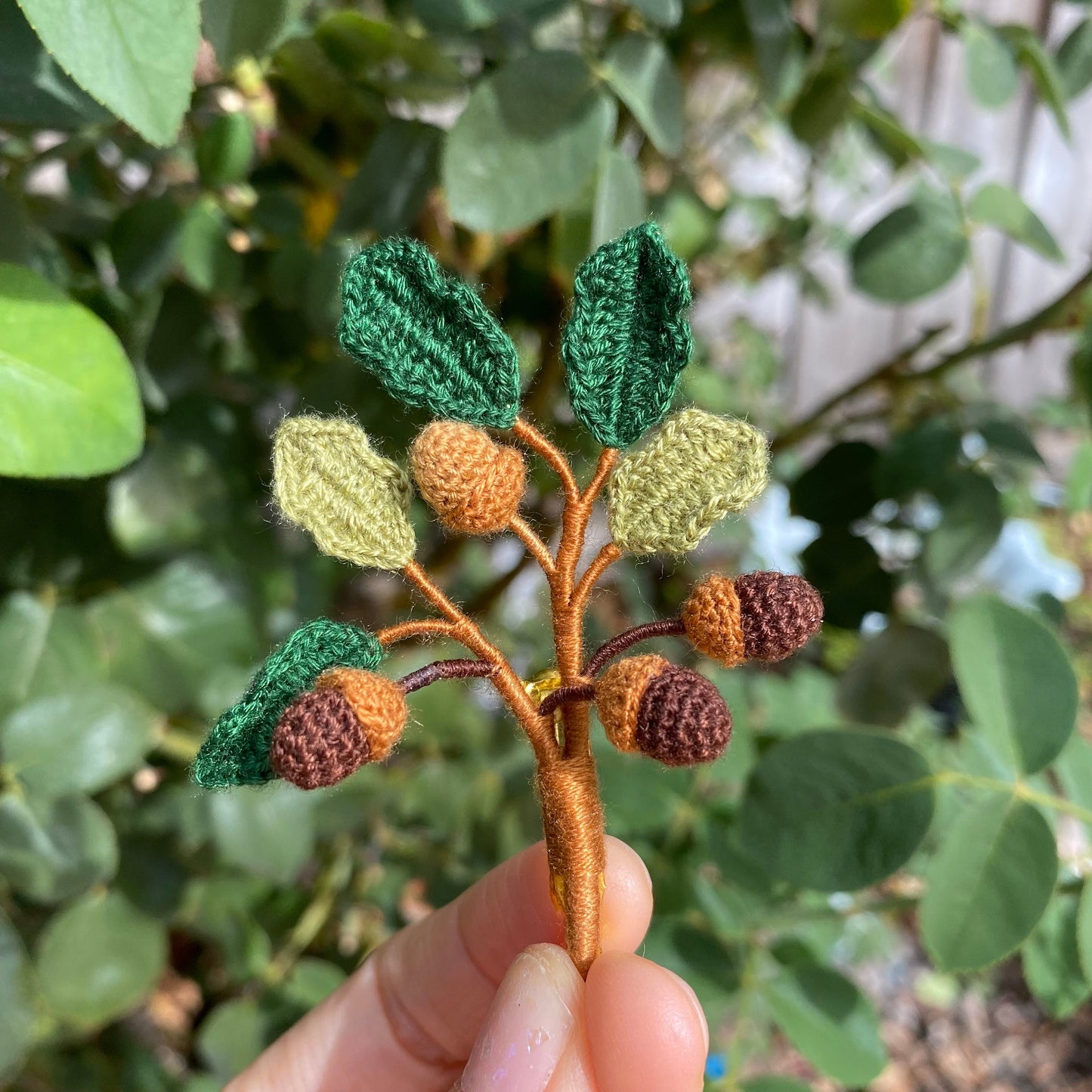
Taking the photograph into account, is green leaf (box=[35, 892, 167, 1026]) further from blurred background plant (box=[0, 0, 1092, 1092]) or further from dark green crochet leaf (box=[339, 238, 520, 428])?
dark green crochet leaf (box=[339, 238, 520, 428])

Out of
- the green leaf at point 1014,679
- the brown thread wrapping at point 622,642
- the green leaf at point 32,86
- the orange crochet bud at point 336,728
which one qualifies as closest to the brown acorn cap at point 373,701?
the orange crochet bud at point 336,728

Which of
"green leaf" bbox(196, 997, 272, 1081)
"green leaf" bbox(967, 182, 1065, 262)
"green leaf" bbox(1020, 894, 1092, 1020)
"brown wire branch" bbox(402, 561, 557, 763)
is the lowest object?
"green leaf" bbox(196, 997, 272, 1081)

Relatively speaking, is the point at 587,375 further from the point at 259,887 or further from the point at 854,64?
the point at 259,887

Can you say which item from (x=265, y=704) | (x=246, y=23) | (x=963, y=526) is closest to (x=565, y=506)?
(x=265, y=704)

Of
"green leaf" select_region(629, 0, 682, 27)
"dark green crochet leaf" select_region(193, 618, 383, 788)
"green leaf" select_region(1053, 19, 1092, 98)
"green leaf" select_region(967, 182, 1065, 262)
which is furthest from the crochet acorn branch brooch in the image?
"green leaf" select_region(1053, 19, 1092, 98)

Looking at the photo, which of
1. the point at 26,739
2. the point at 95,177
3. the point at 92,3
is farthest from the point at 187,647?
the point at 92,3

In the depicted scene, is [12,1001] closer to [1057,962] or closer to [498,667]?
[498,667]
